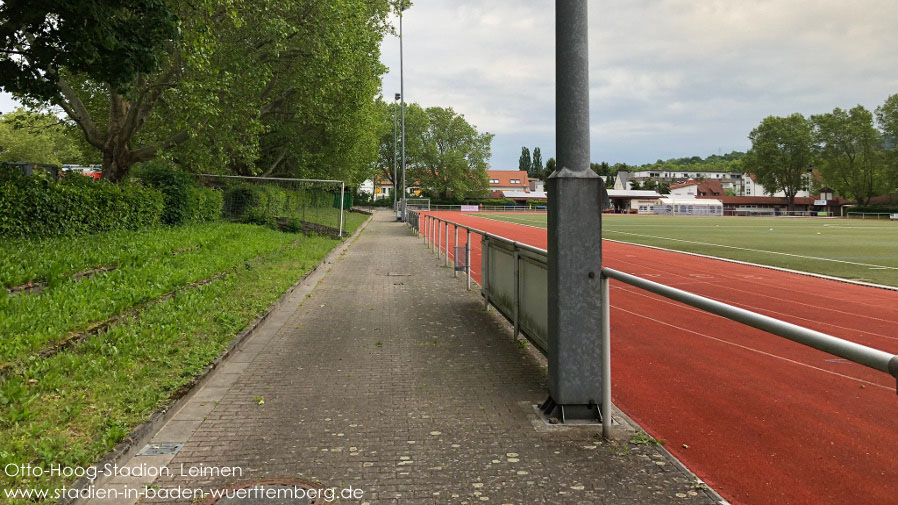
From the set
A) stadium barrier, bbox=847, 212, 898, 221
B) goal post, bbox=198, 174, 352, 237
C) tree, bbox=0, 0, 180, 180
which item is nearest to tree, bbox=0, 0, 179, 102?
tree, bbox=0, 0, 180, 180

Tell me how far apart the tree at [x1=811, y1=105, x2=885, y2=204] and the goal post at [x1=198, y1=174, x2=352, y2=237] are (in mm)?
86212

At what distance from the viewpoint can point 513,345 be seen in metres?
6.71

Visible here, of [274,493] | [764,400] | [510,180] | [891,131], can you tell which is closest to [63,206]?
[274,493]

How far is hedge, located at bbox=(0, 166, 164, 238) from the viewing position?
1007 centimetres

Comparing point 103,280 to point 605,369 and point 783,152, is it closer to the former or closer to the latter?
point 605,369

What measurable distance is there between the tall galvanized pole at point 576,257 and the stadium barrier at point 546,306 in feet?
0.50

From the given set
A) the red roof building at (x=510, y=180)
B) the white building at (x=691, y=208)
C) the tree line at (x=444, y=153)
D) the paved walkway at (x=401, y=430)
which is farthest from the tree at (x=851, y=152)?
the paved walkway at (x=401, y=430)

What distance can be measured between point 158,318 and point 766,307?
8618mm

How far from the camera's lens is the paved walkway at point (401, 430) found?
3.29 metres

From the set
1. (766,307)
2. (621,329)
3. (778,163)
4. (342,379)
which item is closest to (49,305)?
(342,379)

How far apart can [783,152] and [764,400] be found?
10468 cm

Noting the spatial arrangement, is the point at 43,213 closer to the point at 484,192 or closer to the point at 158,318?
the point at 158,318

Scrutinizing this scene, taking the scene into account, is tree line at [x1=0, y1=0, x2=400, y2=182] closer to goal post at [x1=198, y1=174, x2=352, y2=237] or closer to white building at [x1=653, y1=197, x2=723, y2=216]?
goal post at [x1=198, y1=174, x2=352, y2=237]

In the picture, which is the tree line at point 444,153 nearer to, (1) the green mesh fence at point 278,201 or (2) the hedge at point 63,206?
(1) the green mesh fence at point 278,201
